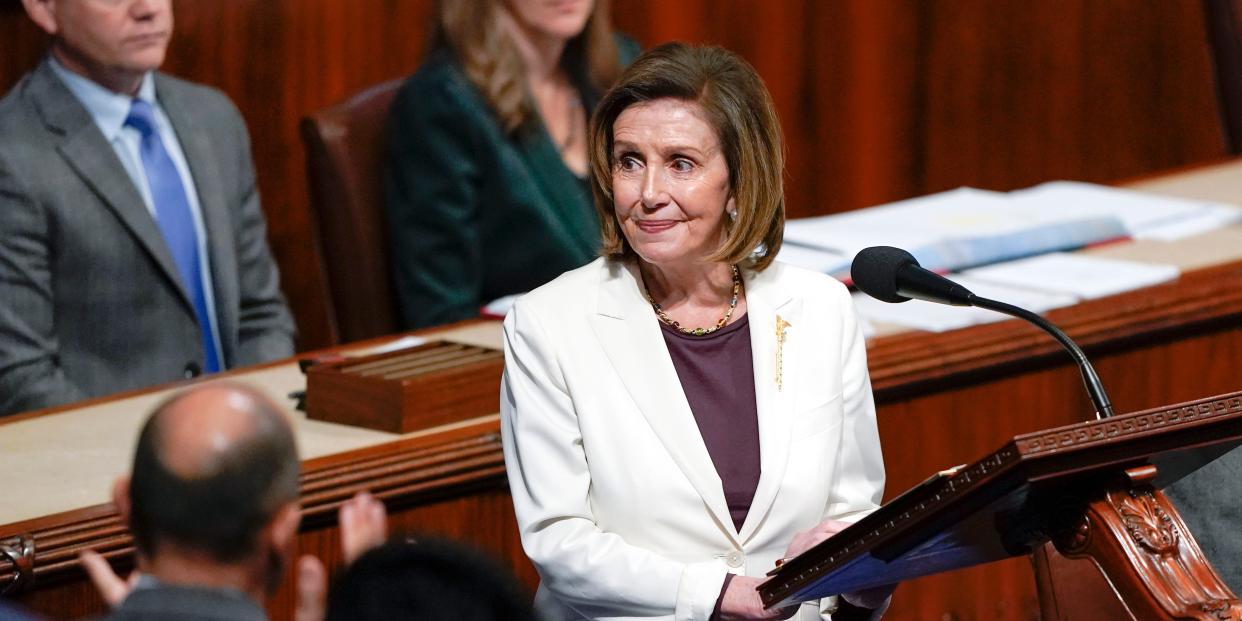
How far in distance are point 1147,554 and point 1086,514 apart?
7 centimetres

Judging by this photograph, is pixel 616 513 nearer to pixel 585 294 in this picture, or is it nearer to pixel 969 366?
pixel 585 294

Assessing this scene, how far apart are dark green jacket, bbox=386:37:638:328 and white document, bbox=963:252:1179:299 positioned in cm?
91

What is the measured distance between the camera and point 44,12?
3377mm

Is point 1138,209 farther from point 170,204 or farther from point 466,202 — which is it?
point 170,204

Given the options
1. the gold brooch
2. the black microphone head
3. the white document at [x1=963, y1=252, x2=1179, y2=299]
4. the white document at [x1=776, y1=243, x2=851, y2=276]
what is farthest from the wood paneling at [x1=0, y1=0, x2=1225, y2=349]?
the black microphone head

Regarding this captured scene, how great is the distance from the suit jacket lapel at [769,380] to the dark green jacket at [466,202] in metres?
1.42

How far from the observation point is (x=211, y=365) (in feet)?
A: 11.9

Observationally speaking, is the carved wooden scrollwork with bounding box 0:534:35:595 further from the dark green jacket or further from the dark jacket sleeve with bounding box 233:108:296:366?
the dark green jacket

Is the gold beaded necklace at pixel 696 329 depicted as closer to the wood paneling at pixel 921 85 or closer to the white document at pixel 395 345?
the white document at pixel 395 345

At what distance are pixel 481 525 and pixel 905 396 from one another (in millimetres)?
799

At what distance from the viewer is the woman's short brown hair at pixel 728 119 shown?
234 centimetres

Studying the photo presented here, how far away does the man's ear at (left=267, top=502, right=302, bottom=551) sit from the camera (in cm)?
156

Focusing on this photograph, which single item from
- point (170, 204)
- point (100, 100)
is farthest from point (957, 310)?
point (100, 100)

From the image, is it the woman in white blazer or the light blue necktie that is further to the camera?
the light blue necktie
